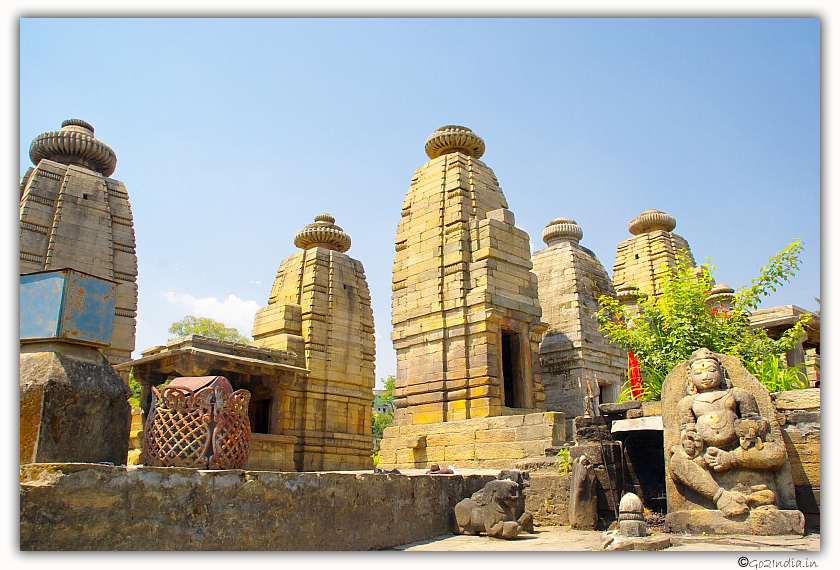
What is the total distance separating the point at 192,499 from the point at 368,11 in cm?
431

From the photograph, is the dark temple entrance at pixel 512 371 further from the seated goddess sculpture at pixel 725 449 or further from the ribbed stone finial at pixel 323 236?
the ribbed stone finial at pixel 323 236

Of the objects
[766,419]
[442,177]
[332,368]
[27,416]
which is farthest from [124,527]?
[332,368]

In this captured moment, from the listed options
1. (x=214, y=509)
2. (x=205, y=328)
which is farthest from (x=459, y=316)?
(x=205, y=328)

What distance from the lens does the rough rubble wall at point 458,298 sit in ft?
39.3

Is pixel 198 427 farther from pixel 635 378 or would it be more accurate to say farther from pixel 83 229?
pixel 83 229

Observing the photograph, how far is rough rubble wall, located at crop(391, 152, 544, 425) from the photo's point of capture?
11977 millimetres

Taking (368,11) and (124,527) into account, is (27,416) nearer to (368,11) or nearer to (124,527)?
(124,527)

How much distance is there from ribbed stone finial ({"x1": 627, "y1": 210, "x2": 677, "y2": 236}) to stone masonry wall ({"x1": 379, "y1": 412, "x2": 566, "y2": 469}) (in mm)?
14552

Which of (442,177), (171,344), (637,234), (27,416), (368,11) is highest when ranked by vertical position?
(637,234)

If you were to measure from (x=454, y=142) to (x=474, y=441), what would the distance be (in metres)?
6.77

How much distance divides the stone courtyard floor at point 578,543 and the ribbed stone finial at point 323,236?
15.4 meters

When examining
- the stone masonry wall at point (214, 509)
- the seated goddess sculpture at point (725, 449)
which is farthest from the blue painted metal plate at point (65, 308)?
the seated goddess sculpture at point (725, 449)

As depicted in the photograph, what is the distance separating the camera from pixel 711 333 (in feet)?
30.5

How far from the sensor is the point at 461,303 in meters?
12.3
